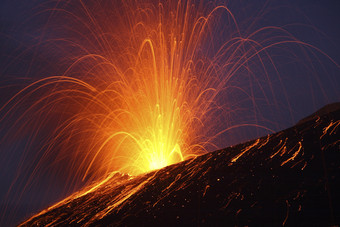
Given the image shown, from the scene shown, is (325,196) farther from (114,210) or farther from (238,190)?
(114,210)

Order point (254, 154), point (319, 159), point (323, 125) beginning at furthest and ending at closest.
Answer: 1. point (254, 154)
2. point (323, 125)
3. point (319, 159)

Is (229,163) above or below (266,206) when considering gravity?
above

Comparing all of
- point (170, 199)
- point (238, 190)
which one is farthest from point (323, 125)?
point (170, 199)

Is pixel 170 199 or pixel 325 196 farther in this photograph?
pixel 170 199

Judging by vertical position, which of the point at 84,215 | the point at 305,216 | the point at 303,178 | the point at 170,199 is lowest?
the point at 305,216

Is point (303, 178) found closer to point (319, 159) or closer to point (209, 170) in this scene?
point (319, 159)

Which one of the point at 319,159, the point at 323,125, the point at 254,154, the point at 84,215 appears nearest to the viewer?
the point at 319,159

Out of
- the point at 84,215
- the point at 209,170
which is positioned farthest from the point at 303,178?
the point at 84,215
